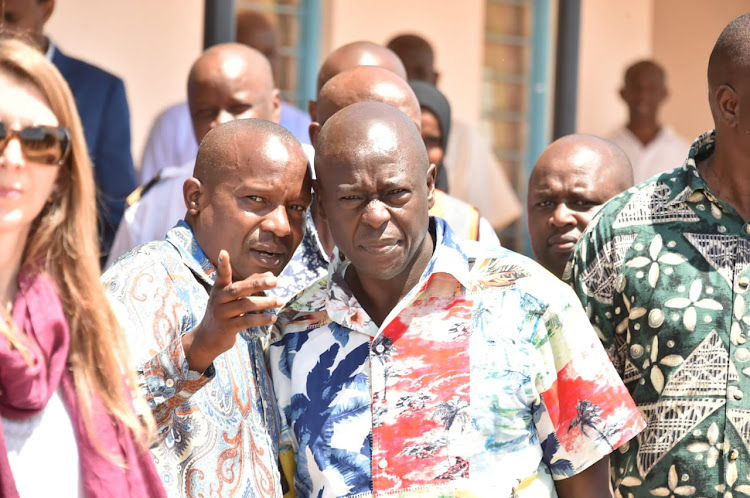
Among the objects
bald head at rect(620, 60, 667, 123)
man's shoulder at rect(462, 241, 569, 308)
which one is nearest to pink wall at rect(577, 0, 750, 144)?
bald head at rect(620, 60, 667, 123)

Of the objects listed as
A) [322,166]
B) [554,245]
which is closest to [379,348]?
[322,166]

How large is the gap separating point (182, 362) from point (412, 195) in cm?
76

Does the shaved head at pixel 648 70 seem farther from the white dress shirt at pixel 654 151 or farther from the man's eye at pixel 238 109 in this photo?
the man's eye at pixel 238 109

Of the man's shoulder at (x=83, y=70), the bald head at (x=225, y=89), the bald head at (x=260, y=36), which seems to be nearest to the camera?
the bald head at (x=225, y=89)

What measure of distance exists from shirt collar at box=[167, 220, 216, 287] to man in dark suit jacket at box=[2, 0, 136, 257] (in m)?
1.88

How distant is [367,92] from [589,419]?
1546 mm

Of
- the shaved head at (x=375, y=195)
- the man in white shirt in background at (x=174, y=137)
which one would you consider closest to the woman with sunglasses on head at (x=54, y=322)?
the shaved head at (x=375, y=195)

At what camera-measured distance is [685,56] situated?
8.47 meters

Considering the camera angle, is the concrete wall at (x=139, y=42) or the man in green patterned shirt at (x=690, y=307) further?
the concrete wall at (x=139, y=42)

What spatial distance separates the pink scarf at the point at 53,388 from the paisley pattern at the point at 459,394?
0.66 m

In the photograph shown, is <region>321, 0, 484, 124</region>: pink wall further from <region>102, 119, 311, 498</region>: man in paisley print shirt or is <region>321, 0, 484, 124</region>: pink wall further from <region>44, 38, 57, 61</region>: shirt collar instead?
<region>102, 119, 311, 498</region>: man in paisley print shirt

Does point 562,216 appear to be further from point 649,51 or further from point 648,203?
point 649,51

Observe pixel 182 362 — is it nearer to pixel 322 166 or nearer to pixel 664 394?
pixel 322 166

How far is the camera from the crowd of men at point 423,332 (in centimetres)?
261
